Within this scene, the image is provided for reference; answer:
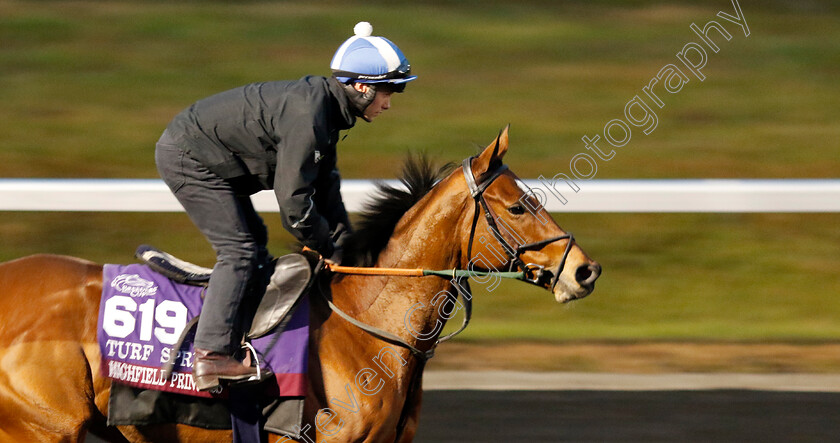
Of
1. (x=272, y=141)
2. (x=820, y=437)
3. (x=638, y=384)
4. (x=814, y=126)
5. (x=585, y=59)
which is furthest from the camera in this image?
(x=585, y=59)

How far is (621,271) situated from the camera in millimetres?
7812

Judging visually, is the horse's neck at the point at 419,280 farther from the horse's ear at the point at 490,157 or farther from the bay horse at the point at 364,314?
the horse's ear at the point at 490,157

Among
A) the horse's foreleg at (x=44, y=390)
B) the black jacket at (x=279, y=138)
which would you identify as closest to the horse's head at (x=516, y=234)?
the black jacket at (x=279, y=138)

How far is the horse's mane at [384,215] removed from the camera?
396 cm

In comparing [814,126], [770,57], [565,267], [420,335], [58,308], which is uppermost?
[770,57]

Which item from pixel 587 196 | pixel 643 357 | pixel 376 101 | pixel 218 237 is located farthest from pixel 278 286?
pixel 643 357

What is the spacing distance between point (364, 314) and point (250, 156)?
2.37 ft

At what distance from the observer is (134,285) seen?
3789 millimetres

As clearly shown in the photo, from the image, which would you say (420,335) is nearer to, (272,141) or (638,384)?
(272,141)

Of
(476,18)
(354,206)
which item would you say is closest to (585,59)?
(476,18)

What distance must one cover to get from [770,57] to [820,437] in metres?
7.35

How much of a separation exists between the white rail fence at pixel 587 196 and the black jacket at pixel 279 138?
2.37 metres

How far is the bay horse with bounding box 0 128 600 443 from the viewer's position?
3.68 metres

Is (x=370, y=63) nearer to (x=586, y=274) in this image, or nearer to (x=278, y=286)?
Answer: (x=278, y=286)
